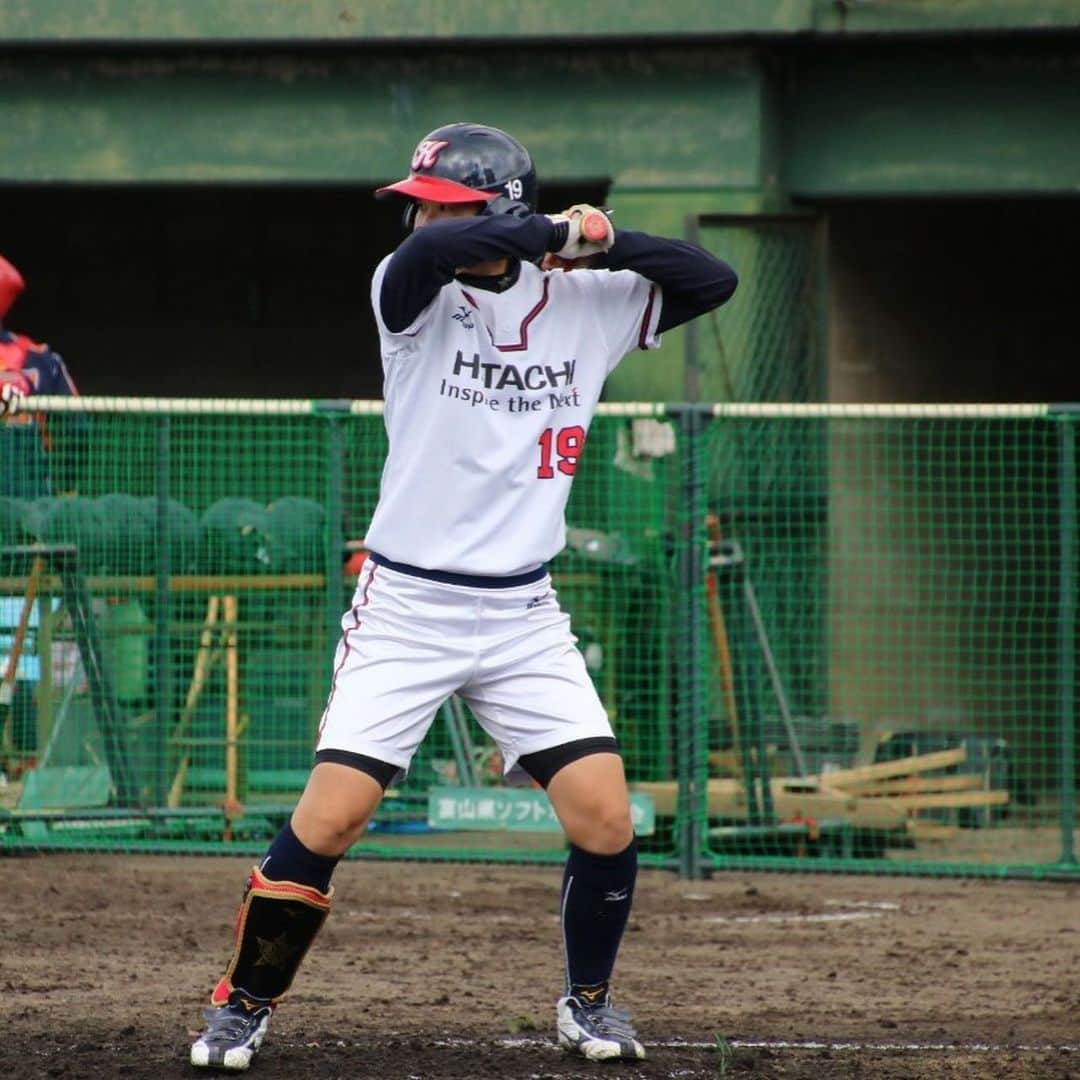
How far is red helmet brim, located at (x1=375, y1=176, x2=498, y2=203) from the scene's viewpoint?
5074mm

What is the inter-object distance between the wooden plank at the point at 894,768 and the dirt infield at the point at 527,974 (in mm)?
895

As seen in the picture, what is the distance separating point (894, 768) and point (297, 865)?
19.0 ft

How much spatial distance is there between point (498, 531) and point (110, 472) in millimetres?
4923

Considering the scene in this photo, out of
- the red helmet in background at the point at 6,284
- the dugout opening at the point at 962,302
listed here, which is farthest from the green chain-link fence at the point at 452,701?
the dugout opening at the point at 962,302

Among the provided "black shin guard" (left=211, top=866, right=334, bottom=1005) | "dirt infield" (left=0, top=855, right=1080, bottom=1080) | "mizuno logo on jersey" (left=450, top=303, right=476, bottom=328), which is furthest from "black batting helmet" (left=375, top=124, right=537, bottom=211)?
"dirt infield" (left=0, top=855, right=1080, bottom=1080)

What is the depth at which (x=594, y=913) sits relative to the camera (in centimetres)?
522

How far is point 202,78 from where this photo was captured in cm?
1179

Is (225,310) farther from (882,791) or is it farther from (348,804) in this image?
(348,804)

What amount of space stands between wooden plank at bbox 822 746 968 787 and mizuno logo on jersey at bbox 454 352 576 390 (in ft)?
17.1

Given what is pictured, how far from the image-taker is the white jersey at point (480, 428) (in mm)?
5016

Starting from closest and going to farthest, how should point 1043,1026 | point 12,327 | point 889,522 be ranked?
point 1043,1026, point 889,522, point 12,327

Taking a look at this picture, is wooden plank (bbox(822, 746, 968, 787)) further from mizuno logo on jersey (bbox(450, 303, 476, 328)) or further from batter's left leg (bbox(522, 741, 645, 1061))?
mizuno logo on jersey (bbox(450, 303, 476, 328))

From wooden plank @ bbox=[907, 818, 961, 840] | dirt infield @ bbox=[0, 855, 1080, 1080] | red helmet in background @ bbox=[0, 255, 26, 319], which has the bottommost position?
dirt infield @ bbox=[0, 855, 1080, 1080]

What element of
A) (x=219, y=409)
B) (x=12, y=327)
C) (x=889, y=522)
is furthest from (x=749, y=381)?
(x=12, y=327)
